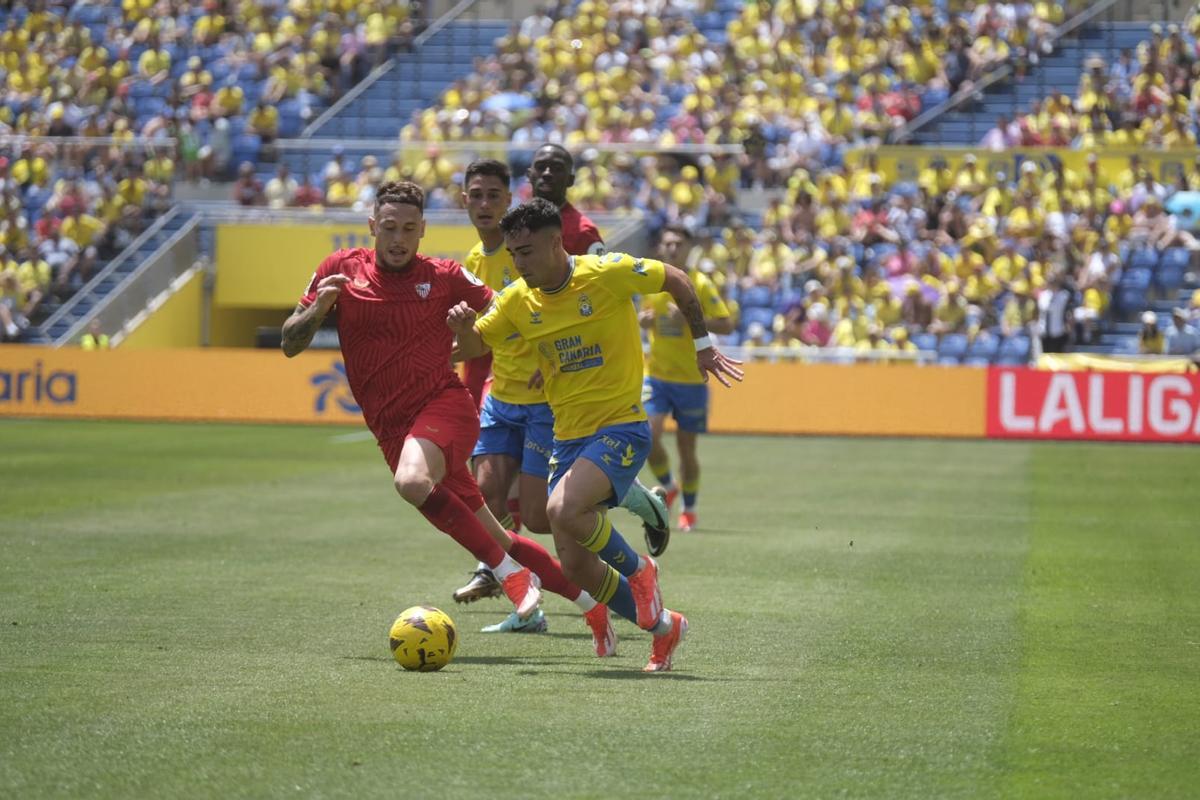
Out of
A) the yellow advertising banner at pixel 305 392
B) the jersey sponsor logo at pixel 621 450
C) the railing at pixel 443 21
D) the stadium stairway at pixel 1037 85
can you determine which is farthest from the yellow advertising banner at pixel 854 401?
the jersey sponsor logo at pixel 621 450

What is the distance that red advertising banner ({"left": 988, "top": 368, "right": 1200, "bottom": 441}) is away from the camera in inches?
1104

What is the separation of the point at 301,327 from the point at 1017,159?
1003 inches

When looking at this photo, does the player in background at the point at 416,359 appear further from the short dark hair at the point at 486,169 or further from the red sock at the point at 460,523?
the short dark hair at the point at 486,169

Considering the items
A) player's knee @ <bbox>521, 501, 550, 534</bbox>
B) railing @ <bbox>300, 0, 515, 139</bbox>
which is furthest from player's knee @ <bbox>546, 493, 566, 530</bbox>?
railing @ <bbox>300, 0, 515, 139</bbox>

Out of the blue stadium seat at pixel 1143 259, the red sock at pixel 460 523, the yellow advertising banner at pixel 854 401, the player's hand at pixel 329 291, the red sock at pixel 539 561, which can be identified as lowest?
the yellow advertising banner at pixel 854 401

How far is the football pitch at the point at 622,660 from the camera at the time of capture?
618 cm

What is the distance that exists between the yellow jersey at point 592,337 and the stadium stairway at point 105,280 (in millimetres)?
27357

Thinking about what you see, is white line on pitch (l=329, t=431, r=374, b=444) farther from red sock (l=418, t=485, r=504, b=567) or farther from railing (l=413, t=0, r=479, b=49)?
red sock (l=418, t=485, r=504, b=567)

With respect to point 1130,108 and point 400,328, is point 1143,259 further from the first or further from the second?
point 400,328

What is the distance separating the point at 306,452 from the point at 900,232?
12580mm

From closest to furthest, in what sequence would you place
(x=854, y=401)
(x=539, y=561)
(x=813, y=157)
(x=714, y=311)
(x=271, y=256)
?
1. (x=539, y=561)
2. (x=714, y=311)
3. (x=854, y=401)
4. (x=813, y=157)
5. (x=271, y=256)

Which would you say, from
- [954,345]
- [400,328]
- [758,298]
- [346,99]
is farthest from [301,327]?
[346,99]

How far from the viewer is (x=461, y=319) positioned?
9141mm

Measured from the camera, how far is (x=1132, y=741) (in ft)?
22.6
